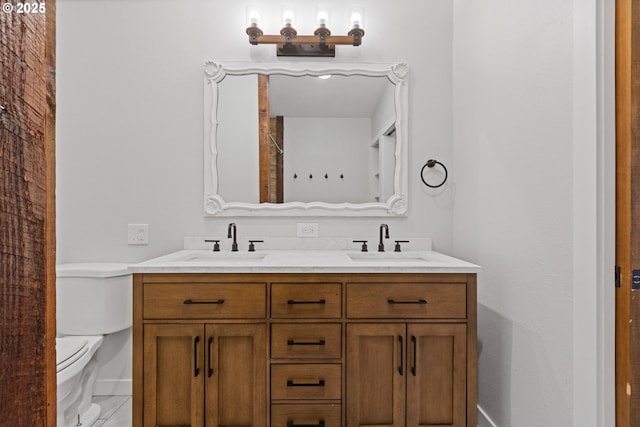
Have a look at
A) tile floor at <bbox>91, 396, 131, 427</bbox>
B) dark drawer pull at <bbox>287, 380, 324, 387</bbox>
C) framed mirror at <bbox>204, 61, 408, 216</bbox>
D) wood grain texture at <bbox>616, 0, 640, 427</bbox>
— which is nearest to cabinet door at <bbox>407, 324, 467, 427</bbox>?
dark drawer pull at <bbox>287, 380, 324, 387</bbox>

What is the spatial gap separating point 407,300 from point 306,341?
459mm

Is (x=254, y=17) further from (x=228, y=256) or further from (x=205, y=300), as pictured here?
(x=205, y=300)

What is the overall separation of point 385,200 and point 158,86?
4.96 feet

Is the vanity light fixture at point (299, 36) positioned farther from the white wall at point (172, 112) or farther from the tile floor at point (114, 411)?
the tile floor at point (114, 411)

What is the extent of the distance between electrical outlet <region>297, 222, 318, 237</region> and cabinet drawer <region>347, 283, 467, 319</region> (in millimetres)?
651

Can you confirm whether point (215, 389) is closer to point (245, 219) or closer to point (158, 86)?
point (245, 219)

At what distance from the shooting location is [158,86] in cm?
205

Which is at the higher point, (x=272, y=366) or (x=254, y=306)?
(x=254, y=306)

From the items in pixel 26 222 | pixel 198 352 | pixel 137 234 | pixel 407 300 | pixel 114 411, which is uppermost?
pixel 26 222

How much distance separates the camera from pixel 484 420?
1.67m

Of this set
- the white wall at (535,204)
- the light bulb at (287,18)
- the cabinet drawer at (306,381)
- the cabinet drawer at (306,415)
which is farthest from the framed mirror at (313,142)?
the cabinet drawer at (306,415)

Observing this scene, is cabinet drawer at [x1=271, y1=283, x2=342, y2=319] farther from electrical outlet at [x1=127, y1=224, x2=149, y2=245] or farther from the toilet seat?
electrical outlet at [x1=127, y1=224, x2=149, y2=245]

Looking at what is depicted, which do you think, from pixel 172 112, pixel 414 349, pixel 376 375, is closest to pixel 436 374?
pixel 414 349

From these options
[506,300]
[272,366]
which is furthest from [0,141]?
[506,300]
